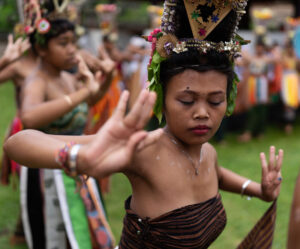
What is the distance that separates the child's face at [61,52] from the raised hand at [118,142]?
2.03 metres

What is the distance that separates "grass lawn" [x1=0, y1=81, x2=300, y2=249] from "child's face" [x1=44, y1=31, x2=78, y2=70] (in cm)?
168

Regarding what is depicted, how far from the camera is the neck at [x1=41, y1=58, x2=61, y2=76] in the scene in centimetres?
317

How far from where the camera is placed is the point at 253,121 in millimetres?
7793

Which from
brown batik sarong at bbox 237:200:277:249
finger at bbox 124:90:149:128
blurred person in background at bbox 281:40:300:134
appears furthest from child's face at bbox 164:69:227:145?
blurred person in background at bbox 281:40:300:134

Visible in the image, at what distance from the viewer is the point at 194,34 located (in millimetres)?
1679

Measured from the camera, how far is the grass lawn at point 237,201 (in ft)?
12.7

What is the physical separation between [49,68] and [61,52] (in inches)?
6.2

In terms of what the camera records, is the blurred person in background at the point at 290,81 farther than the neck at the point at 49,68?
Yes

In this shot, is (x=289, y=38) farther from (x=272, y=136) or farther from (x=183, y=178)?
(x=183, y=178)

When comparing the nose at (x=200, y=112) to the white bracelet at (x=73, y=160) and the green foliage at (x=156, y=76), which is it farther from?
the white bracelet at (x=73, y=160)

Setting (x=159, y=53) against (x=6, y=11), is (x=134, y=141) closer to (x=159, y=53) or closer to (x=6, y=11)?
(x=159, y=53)

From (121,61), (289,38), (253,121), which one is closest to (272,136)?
(253,121)

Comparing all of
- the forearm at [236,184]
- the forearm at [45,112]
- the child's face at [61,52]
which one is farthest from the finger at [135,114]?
the child's face at [61,52]

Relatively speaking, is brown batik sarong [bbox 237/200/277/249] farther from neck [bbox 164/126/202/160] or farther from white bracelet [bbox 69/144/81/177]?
white bracelet [bbox 69/144/81/177]
